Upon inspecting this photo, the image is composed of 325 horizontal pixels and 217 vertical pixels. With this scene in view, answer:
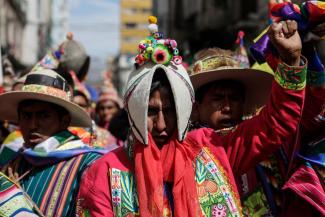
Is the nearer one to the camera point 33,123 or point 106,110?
point 33,123

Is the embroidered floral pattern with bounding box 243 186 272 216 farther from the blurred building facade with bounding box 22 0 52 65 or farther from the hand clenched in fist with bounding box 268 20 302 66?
the blurred building facade with bounding box 22 0 52 65

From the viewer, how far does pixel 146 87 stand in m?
2.73

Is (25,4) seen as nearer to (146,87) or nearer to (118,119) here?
(118,119)

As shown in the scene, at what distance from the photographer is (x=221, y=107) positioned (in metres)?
3.50

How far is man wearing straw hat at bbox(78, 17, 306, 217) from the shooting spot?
271 centimetres

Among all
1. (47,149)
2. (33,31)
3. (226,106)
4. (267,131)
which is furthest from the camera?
(33,31)

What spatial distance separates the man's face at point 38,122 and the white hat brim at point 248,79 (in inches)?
34.6

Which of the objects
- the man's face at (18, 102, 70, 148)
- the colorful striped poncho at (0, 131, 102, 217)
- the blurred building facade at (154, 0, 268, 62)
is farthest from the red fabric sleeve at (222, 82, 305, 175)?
the blurred building facade at (154, 0, 268, 62)

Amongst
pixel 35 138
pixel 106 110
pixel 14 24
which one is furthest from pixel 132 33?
pixel 35 138

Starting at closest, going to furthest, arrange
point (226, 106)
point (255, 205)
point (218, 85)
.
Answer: point (255, 205) → point (226, 106) → point (218, 85)

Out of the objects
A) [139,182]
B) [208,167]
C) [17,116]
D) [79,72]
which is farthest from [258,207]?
[79,72]

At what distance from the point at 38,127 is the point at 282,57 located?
1.63 meters

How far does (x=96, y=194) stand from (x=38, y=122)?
116 cm

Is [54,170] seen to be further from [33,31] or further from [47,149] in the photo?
[33,31]
